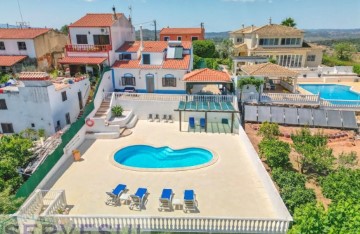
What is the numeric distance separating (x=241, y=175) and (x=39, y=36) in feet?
101

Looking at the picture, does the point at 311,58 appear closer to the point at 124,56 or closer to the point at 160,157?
the point at 124,56

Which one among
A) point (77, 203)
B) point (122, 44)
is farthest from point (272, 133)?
point (122, 44)

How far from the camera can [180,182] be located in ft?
56.1

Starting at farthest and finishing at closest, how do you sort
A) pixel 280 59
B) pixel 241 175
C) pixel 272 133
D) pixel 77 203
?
1. pixel 280 59
2. pixel 272 133
3. pixel 241 175
4. pixel 77 203

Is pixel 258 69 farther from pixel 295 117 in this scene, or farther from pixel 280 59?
pixel 280 59

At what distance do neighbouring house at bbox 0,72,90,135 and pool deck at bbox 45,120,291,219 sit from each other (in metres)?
3.94

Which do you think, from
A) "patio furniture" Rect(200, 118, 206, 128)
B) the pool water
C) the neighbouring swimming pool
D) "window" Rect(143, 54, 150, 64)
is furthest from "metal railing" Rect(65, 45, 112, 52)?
the neighbouring swimming pool

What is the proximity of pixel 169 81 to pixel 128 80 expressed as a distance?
512 centimetres

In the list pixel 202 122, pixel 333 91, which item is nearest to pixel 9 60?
pixel 202 122

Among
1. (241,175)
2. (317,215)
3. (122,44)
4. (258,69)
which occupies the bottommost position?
(241,175)

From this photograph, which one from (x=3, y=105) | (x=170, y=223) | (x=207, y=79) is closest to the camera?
(x=170, y=223)

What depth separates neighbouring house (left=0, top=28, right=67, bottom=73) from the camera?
32062mm

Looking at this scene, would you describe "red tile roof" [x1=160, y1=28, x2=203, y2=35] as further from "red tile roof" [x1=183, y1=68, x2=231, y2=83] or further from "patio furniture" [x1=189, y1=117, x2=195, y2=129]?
"patio furniture" [x1=189, y1=117, x2=195, y2=129]

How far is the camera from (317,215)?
891cm
